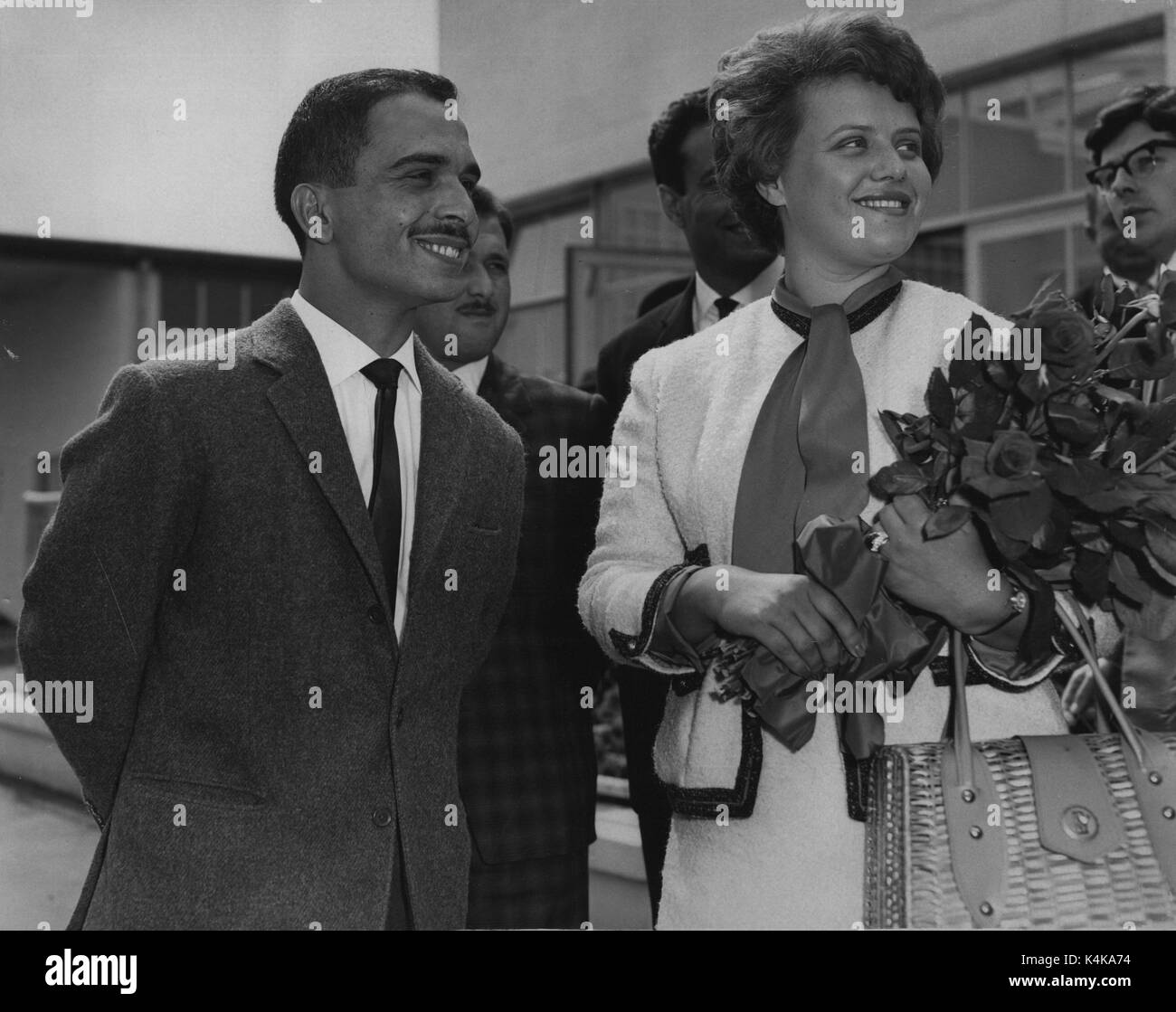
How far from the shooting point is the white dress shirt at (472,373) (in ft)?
8.70

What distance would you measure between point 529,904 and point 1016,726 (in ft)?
3.53

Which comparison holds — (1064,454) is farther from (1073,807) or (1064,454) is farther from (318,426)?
(318,426)

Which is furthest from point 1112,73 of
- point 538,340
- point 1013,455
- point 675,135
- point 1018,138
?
point 538,340

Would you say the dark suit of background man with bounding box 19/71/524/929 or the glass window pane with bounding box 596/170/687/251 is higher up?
the glass window pane with bounding box 596/170/687/251

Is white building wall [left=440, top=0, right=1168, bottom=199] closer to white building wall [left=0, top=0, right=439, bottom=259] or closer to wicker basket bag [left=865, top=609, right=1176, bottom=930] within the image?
white building wall [left=0, top=0, right=439, bottom=259]

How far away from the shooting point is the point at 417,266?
193cm

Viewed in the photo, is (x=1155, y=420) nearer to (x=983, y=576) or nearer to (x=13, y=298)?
(x=983, y=576)

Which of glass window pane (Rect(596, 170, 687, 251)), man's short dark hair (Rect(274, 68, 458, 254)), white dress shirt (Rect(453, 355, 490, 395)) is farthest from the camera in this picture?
glass window pane (Rect(596, 170, 687, 251))

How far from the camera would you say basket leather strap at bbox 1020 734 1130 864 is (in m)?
1.42

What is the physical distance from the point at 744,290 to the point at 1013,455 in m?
1.39

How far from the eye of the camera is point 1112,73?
9.61ft

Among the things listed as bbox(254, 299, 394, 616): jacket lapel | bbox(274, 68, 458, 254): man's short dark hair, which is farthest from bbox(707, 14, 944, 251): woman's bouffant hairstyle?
bbox(254, 299, 394, 616): jacket lapel

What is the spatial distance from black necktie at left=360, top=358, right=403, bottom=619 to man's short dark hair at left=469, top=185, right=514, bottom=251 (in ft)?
3.08

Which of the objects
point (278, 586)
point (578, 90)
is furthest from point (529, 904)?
point (578, 90)
